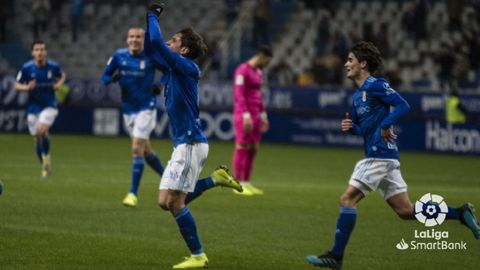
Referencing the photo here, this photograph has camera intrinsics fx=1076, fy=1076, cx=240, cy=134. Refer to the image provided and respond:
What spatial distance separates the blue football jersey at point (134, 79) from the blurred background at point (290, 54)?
40.2 ft

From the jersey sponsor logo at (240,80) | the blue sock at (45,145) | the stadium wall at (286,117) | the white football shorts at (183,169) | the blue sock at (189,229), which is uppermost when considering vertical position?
the jersey sponsor logo at (240,80)

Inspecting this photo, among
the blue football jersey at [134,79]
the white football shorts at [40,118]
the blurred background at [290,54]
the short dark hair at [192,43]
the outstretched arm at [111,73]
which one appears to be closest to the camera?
the short dark hair at [192,43]

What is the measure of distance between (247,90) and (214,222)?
16.2 feet

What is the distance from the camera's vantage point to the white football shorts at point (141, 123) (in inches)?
656

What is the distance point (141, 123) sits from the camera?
54.9 ft

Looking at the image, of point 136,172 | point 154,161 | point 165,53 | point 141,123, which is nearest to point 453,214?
point 165,53

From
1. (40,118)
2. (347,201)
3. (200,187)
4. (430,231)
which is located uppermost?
(347,201)

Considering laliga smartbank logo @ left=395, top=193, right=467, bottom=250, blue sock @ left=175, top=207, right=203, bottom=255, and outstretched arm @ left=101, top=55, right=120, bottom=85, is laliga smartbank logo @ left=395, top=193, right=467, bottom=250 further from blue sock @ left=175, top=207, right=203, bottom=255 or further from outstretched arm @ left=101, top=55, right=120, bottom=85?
outstretched arm @ left=101, top=55, right=120, bottom=85

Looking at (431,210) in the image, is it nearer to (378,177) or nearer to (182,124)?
(378,177)

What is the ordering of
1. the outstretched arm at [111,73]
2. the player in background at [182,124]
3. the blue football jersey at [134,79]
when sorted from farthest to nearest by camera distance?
the blue football jersey at [134,79] < the outstretched arm at [111,73] < the player in background at [182,124]

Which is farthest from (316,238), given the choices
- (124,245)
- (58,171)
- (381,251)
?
(58,171)

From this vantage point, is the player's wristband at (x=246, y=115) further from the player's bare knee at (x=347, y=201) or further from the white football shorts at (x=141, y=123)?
the player's bare knee at (x=347, y=201)

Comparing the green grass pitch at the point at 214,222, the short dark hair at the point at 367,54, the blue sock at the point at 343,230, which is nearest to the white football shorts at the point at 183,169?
the green grass pitch at the point at 214,222

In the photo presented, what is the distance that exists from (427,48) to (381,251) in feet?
78.5
